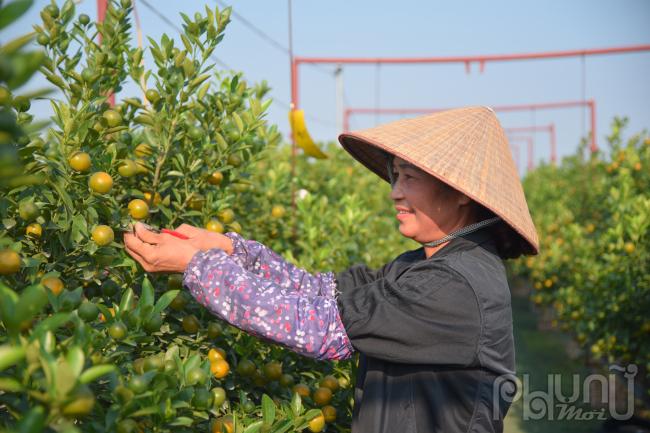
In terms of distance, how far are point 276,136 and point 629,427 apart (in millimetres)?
2979

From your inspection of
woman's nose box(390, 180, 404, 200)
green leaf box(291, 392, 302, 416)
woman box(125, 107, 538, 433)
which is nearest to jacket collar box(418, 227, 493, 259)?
woman box(125, 107, 538, 433)

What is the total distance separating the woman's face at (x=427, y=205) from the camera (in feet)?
5.43

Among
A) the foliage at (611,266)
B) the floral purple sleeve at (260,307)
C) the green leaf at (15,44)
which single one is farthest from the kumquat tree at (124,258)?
the foliage at (611,266)

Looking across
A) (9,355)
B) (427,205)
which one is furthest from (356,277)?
(9,355)

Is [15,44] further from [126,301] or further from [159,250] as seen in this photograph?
[159,250]

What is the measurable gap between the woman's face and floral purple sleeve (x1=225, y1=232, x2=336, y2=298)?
0.35 meters

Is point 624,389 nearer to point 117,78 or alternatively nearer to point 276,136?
point 276,136

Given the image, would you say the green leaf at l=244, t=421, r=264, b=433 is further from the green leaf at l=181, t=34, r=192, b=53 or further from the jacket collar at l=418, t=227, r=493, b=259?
the green leaf at l=181, t=34, r=192, b=53

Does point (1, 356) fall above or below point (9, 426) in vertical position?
above

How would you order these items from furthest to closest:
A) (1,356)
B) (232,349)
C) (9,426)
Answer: (232,349) → (9,426) → (1,356)

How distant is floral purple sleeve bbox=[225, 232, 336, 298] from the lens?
1804 millimetres

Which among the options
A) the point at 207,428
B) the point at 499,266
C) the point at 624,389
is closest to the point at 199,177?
the point at 207,428

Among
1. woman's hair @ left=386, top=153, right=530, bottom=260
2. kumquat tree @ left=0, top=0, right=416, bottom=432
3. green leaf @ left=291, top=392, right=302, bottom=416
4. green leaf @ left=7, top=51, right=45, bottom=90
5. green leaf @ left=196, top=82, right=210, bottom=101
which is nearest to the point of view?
green leaf @ left=7, top=51, right=45, bottom=90

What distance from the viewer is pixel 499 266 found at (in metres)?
1.65
